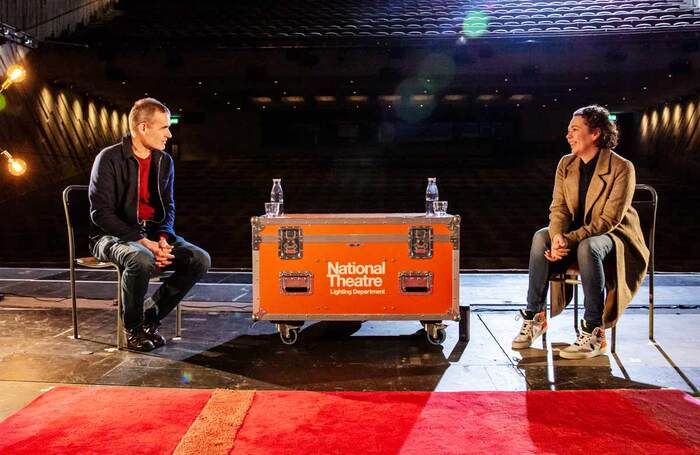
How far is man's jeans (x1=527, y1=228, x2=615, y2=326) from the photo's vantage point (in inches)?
88.7

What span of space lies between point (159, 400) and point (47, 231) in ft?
21.7

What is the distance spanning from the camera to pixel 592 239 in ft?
7.47

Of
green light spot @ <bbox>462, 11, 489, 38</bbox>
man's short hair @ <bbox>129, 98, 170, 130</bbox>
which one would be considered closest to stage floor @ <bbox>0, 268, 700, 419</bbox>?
man's short hair @ <bbox>129, 98, 170, 130</bbox>

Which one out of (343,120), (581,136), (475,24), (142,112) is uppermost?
(475,24)

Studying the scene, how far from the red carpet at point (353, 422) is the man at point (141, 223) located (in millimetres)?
623

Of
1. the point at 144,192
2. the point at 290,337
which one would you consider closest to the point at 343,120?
the point at 144,192

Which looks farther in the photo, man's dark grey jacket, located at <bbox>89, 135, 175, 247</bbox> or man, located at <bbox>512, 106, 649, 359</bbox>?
man's dark grey jacket, located at <bbox>89, 135, 175, 247</bbox>

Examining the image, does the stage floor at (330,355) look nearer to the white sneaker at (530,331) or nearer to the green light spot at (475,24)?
the white sneaker at (530,331)

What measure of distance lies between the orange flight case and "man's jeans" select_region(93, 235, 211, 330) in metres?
0.36

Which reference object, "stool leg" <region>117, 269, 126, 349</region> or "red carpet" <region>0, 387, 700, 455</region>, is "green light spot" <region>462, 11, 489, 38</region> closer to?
"stool leg" <region>117, 269, 126, 349</region>

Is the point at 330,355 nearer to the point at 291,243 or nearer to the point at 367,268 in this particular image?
the point at 367,268

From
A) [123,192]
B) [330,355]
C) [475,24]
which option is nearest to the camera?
[330,355]

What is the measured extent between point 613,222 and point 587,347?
58 centimetres

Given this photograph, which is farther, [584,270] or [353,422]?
[584,270]
